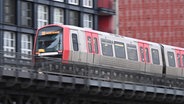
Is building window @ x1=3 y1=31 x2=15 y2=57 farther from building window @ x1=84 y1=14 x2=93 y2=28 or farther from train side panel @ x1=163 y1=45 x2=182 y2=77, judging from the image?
train side panel @ x1=163 y1=45 x2=182 y2=77

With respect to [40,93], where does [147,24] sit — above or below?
above

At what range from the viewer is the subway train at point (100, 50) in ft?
160

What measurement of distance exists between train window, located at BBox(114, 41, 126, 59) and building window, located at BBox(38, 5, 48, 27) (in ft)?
59.8

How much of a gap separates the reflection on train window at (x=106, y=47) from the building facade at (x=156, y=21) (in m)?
62.1

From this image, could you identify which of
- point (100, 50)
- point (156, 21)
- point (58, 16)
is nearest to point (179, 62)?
point (100, 50)

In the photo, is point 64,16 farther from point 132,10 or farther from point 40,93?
point 132,10

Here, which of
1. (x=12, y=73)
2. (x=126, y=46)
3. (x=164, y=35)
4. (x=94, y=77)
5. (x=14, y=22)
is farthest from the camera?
(x=164, y=35)

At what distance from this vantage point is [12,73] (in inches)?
1563

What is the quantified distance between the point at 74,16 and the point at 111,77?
2601cm

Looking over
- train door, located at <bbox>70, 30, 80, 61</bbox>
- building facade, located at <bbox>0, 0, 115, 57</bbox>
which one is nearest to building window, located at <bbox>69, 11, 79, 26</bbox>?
building facade, located at <bbox>0, 0, 115, 57</bbox>

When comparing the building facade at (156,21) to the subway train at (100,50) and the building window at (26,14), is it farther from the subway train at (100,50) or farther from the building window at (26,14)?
the subway train at (100,50)

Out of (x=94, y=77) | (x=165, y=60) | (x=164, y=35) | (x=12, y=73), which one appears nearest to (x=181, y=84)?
(x=165, y=60)

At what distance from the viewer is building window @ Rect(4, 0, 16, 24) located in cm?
6694

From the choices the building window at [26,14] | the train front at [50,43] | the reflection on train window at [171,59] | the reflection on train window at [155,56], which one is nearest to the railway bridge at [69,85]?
the reflection on train window at [155,56]
